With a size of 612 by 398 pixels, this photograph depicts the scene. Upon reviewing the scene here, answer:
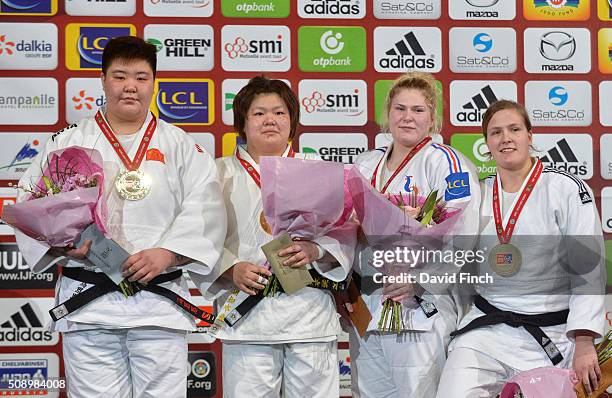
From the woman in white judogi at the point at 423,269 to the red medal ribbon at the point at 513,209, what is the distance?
10 cm

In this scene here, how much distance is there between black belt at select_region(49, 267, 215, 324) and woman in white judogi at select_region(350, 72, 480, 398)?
31.2 inches

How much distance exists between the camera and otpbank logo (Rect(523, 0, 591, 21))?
493cm

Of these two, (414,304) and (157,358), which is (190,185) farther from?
(414,304)

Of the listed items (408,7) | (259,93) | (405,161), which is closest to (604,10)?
(408,7)

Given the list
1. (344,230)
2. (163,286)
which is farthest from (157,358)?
(344,230)

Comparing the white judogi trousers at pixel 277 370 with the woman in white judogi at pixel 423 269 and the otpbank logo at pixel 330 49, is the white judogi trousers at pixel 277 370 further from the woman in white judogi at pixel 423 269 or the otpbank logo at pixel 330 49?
the otpbank logo at pixel 330 49

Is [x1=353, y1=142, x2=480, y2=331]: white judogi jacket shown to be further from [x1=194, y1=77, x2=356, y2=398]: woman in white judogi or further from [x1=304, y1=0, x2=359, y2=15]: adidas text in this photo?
[x1=304, y1=0, x2=359, y2=15]: adidas text

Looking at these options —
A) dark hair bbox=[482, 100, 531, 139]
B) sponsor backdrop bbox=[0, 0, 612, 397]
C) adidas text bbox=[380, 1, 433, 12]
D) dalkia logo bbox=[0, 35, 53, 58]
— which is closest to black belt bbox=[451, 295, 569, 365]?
dark hair bbox=[482, 100, 531, 139]

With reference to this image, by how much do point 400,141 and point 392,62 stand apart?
119 cm

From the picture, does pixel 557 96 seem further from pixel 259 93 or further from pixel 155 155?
pixel 155 155

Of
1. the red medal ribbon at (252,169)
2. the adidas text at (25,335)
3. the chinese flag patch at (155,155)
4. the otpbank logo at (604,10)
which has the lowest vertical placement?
the adidas text at (25,335)

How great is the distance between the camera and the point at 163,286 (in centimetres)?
345

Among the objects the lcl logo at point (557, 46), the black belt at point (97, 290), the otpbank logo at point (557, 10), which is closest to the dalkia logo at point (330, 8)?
the otpbank logo at point (557, 10)

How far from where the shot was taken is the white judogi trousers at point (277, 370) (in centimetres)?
348
